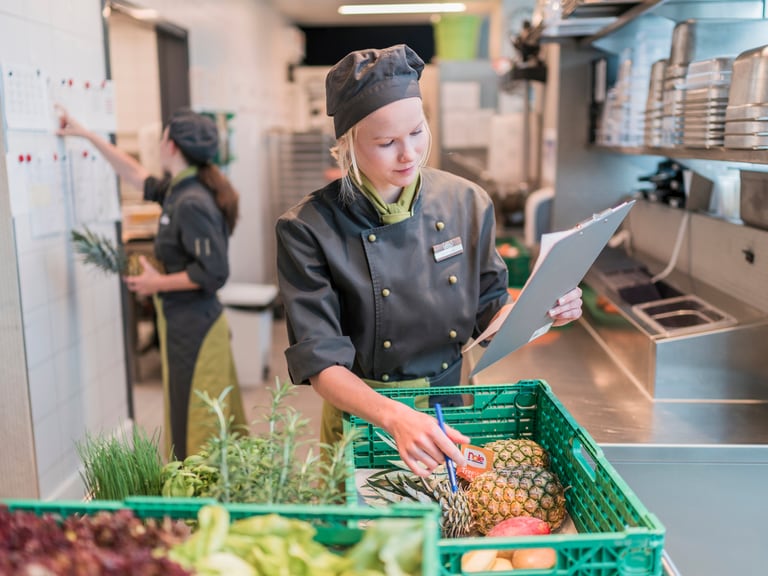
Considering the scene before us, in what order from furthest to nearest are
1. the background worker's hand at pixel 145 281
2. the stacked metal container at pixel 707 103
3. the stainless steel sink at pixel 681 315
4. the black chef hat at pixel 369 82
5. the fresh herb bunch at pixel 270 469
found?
1. the background worker's hand at pixel 145 281
2. the stainless steel sink at pixel 681 315
3. the stacked metal container at pixel 707 103
4. the black chef hat at pixel 369 82
5. the fresh herb bunch at pixel 270 469

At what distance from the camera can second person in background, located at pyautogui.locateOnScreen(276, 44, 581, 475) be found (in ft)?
5.08

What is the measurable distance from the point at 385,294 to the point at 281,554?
91 centimetres

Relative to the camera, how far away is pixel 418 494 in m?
1.38

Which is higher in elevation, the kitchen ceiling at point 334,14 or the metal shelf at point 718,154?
the kitchen ceiling at point 334,14

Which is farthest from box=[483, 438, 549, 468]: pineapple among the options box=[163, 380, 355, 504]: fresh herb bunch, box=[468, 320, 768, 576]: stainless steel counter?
box=[163, 380, 355, 504]: fresh herb bunch

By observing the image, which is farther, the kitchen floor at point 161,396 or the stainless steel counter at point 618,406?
the kitchen floor at point 161,396

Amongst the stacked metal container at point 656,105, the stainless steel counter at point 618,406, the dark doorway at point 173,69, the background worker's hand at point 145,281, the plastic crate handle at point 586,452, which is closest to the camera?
the plastic crate handle at point 586,452

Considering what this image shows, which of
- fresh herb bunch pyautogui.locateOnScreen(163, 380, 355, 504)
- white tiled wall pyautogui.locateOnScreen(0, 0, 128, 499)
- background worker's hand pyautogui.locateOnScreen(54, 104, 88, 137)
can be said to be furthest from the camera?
background worker's hand pyautogui.locateOnScreen(54, 104, 88, 137)

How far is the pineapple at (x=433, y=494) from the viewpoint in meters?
1.32

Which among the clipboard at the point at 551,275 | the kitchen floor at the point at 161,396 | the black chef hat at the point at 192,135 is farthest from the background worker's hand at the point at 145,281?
the clipboard at the point at 551,275

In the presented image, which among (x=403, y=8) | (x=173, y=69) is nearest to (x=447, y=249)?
(x=173, y=69)

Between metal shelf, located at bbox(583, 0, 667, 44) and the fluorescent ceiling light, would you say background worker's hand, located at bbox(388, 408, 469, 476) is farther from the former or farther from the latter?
the fluorescent ceiling light

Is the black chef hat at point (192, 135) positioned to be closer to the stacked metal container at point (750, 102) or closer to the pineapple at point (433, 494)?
the stacked metal container at point (750, 102)

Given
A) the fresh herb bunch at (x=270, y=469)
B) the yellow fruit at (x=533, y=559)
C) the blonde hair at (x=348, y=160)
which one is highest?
the blonde hair at (x=348, y=160)
